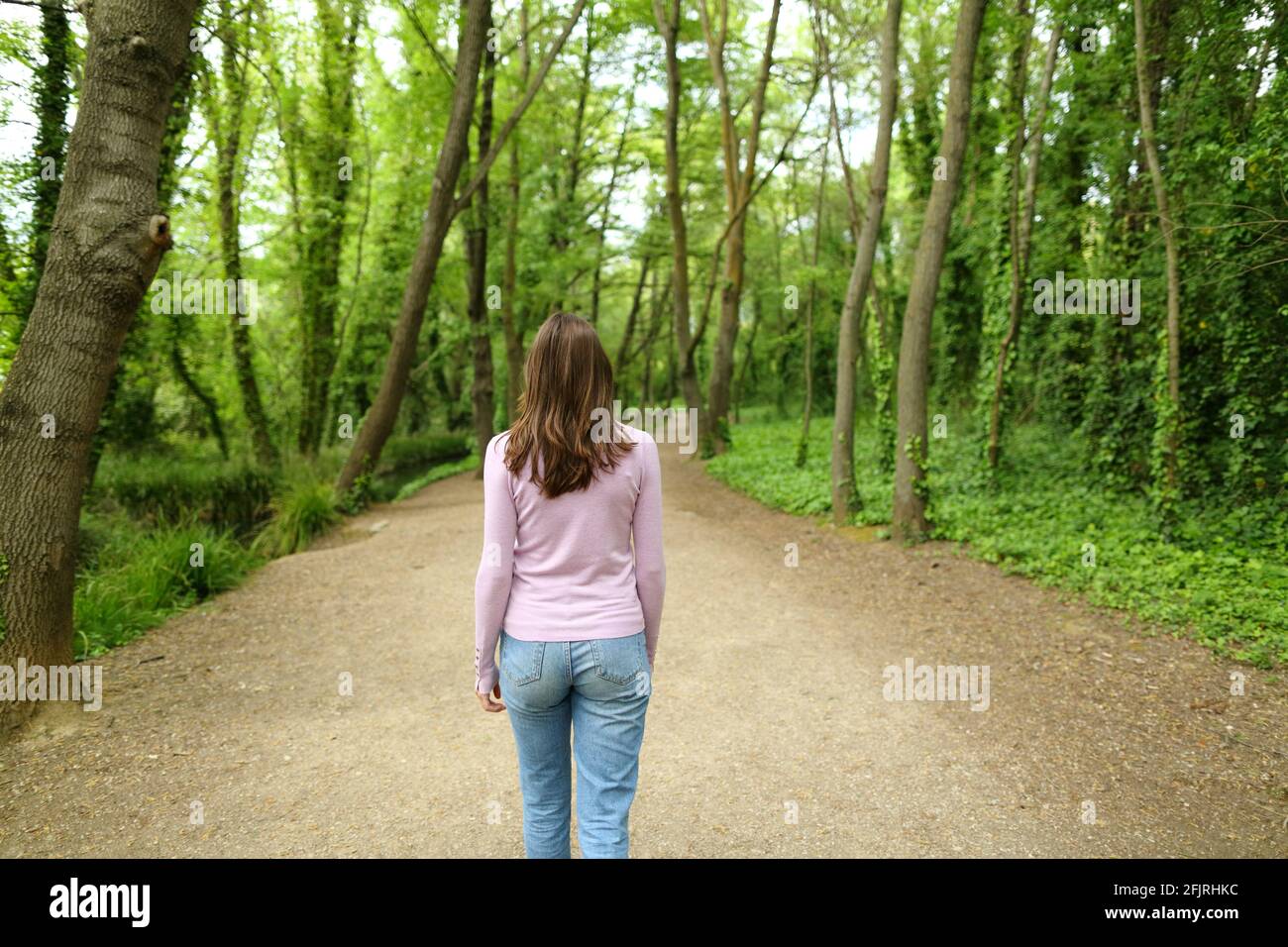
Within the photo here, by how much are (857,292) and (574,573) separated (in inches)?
362

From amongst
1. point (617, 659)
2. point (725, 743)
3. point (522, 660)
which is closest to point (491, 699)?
point (522, 660)

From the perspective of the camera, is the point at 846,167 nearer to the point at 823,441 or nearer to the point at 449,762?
the point at 823,441

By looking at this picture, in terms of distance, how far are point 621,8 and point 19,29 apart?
39.8 feet

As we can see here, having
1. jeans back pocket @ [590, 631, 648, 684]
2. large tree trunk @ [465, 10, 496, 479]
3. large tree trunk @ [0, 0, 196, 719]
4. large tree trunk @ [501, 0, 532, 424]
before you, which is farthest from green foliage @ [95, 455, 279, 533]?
jeans back pocket @ [590, 631, 648, 684]

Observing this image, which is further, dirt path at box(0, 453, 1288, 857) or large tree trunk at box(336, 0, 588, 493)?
large tree trunk at box(336, 0, 588, 493)

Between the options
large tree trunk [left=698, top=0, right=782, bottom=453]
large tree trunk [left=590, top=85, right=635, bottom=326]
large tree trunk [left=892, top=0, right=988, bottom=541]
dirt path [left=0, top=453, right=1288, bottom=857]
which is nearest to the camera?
dirt path [left=0, top=453, right=1288, bottom=857]

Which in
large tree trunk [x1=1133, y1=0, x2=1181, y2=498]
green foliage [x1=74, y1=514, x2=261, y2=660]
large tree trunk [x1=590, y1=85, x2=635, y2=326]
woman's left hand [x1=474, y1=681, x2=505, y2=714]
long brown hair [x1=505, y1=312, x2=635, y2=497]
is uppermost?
large tree trunk [x1=590, y1=85, x2=635, y2=326]

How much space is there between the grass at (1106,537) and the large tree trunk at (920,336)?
1.42 feet

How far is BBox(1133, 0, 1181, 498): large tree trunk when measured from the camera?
24.7 feet

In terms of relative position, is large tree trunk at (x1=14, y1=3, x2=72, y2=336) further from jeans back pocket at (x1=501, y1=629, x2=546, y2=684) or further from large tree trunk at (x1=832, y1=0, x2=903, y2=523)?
large tree trunk at (x1=832, y1=0, x2=903, y2=523)

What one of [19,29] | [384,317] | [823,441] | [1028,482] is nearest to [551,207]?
[384,317]

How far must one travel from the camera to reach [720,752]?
4.41 metres

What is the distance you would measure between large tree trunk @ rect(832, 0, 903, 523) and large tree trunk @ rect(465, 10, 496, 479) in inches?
285

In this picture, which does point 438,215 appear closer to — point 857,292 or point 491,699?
point 857,292
